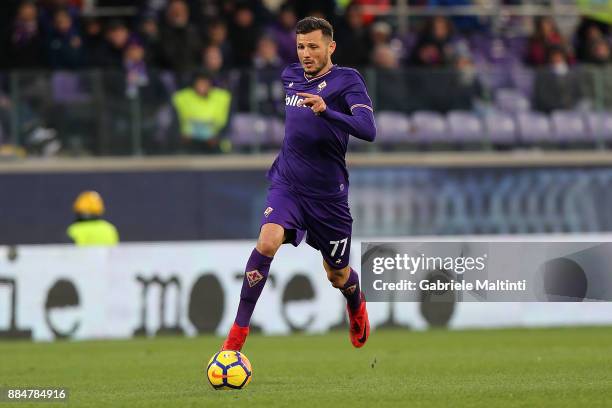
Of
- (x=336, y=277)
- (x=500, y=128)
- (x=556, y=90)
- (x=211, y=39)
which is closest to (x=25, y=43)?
(x=211, y=39)

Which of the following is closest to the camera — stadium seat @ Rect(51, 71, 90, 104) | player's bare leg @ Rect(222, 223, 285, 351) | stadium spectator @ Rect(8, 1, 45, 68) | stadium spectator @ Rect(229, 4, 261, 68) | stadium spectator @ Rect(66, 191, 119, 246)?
player's bare leg @ Rect(222, 223, 285, 351)

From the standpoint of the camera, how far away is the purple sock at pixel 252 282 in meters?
9.05

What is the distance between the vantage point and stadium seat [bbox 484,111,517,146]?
1928 centimetres

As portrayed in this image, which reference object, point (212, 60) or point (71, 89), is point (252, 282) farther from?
point (212, 60)

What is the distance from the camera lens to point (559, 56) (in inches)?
820

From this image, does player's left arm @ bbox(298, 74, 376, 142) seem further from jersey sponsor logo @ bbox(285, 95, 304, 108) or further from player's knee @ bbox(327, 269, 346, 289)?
player's knee @ bbox(327, 269, 346, 289)

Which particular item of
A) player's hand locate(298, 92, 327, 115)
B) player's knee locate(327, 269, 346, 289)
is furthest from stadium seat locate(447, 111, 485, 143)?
player's hand locate(298, 92, 327, 115)

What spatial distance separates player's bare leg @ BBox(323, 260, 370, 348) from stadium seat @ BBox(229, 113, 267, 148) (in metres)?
8.39

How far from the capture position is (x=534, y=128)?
19.5 metres

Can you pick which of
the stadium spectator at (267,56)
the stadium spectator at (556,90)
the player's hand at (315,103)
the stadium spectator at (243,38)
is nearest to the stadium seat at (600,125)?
the stadium spectator at (556,90)

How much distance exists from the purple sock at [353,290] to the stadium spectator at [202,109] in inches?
341

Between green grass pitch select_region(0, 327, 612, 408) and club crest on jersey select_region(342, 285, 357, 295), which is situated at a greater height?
club crest on jersey select_region(342, 285, 357, 295)

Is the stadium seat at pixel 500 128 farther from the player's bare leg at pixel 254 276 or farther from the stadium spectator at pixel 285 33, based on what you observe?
the player's bare leg at pixel 254 276

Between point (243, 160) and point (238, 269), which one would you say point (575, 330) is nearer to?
point (238, 269)
